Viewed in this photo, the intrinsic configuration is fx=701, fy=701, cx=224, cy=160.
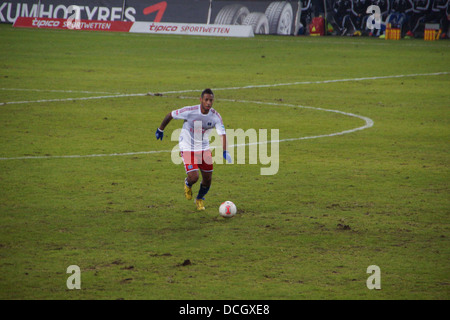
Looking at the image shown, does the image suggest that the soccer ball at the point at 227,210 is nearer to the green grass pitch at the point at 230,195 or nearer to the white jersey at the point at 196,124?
the green grass pitch at the point at 230,195

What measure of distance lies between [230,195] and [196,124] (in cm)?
122

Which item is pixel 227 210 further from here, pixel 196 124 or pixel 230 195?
pixel 196 124

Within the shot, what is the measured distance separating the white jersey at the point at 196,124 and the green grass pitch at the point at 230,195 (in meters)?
0.83

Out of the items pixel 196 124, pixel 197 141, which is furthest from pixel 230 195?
pixel 196 124

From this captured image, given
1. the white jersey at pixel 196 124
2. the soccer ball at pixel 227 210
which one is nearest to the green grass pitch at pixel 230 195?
the soccer ball at pixel 227 210

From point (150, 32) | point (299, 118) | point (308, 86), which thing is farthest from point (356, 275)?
point (150, 32)

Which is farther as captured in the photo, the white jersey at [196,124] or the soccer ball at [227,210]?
the white jersey at [196,124]

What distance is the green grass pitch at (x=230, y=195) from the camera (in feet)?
23.5

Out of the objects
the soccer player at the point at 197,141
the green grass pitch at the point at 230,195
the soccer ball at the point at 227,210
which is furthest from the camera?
the soccer player at the point at 197,141

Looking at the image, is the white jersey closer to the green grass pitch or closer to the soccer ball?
the green grass pitch

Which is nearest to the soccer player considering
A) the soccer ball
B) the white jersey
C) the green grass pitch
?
the white jersey

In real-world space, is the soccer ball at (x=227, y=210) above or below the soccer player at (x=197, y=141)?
below

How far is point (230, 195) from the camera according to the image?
10477 mm

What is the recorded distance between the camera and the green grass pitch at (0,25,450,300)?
7156 mm
